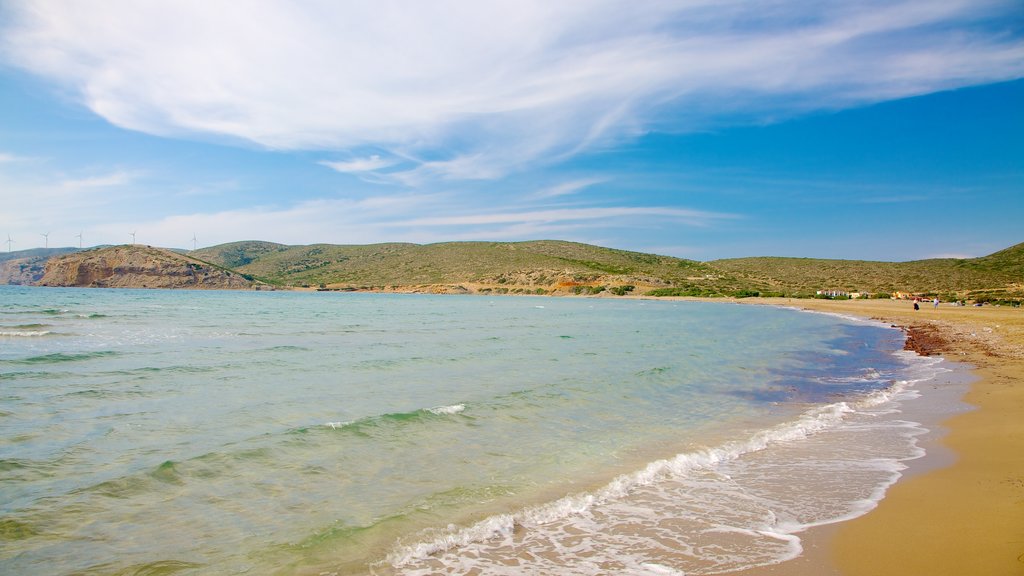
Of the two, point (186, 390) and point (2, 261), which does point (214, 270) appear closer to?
point (2, 261)

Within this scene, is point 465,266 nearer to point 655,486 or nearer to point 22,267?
point 655,486

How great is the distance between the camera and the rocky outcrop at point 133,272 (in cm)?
10331

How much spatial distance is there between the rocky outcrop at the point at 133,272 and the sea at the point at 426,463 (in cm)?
9975

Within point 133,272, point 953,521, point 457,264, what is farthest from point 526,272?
point 953,521

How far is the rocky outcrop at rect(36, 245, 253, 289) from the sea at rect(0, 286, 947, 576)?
327 ft

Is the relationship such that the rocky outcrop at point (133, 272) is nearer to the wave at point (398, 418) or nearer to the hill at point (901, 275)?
the hill at point (901, 275)

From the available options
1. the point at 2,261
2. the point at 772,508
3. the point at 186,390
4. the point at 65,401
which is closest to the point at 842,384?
the point at 772,508

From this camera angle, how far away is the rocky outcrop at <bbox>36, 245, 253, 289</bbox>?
339 feet

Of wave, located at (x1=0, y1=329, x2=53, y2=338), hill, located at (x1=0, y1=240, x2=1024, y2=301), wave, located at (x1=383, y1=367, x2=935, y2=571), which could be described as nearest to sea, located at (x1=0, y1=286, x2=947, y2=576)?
wave, located at (x1=383, y1=367, x2=935, y2=571)

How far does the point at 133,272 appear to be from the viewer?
4092 inches

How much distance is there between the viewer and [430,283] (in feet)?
354

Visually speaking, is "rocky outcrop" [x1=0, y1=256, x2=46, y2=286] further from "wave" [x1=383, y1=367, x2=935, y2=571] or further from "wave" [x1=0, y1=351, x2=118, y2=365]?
"wave" [x1=383, y1=367, x2=935, y2=571]

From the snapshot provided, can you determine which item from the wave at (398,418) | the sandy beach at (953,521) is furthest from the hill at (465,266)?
the sandy beach at (953,521)

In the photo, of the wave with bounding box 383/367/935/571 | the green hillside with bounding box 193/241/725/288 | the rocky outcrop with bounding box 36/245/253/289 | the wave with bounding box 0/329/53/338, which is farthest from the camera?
the green hillside with bounding box 193/241/725/288
